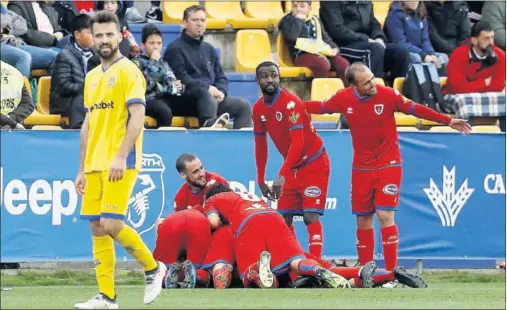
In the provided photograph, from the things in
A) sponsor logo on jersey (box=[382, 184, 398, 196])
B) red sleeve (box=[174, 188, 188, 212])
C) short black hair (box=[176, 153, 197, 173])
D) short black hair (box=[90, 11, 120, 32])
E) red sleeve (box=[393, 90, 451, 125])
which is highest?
short black hair (box=[90, 11, 120, 32])

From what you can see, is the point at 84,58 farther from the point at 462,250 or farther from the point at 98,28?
the point at 98,28

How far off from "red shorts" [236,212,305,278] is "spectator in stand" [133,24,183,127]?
3.60 metres

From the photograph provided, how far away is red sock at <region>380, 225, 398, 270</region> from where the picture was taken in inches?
554

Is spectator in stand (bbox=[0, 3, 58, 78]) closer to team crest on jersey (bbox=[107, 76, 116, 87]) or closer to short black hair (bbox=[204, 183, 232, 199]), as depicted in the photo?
short black hair (bbox=[204, 183, 232, 199])

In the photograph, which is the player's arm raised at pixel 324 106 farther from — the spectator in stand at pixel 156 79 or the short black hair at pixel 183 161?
the spectator in stand at pixel 156 79

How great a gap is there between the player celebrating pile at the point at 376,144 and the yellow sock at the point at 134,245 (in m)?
4.26

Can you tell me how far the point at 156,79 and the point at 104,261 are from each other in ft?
20.9

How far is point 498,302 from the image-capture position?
11.0 meters

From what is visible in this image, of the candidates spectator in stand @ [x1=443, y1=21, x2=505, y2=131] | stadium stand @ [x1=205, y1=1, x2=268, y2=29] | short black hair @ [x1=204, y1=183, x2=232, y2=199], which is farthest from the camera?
stadium stand @ [x1=205, y1=1, x2=268, y2=29]

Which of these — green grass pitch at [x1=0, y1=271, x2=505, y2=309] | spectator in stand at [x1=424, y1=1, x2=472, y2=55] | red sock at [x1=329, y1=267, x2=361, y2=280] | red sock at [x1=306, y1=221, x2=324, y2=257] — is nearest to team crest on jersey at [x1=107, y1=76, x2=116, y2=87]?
green grass pitch at [x1=0, y1=271, x2=505, y2=309]

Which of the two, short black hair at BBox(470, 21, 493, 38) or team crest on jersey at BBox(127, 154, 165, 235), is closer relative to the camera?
team crest on jersey at BBox(127, 154, 165, 235)

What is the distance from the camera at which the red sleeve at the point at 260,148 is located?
1440 cm

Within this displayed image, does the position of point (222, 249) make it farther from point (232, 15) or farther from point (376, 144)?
point (232, 15)

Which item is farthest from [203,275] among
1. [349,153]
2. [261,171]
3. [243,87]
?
[243,87]
